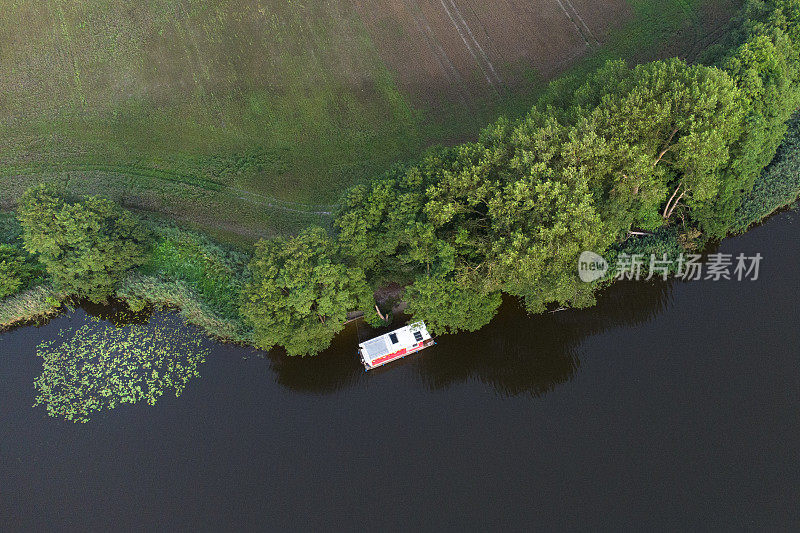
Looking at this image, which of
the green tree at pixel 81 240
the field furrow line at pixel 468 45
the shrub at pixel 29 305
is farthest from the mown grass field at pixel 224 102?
the shrub at pixel 29 305

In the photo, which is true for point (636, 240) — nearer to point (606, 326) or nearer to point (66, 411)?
point (606, 326)

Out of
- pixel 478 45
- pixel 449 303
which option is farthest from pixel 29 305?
pixel 478 45

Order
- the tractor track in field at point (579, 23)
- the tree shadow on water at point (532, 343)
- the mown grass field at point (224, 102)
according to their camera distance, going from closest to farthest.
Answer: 1. the tree shadow on water at point (532, 343)
2. the mown grass field at point (224, 102)
3. the tractor track in field at point (579, 23)

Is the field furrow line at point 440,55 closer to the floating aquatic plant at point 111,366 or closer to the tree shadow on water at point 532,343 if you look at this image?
the tree shadow on water at point 532,343

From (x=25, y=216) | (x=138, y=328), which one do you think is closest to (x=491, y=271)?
(x=138, y=328)

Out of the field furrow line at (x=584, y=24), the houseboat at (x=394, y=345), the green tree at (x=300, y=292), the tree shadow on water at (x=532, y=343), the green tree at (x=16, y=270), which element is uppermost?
the field furrow line at (x=584, y=24)
